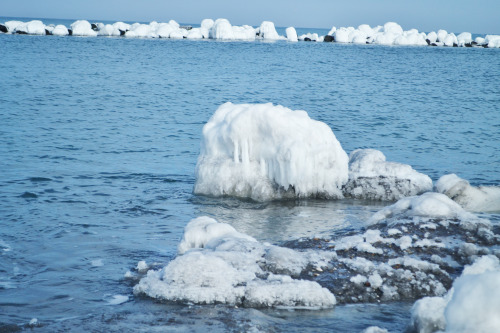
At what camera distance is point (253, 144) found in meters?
13.0

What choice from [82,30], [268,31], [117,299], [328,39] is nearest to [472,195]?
[117,299]

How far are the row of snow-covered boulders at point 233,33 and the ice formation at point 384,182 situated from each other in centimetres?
7367

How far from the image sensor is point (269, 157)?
12883mm

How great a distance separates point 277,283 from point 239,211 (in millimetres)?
4655

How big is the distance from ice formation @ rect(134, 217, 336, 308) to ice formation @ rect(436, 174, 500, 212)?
4918mm

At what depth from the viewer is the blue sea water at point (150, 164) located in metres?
7.27

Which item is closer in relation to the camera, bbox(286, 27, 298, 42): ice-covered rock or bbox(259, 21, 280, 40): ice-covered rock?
bbox(286, 27, 298, 42): ice-covered rock

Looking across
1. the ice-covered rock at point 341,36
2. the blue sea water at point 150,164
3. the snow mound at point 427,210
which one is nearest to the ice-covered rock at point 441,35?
the ice-covered rock at point 341,36

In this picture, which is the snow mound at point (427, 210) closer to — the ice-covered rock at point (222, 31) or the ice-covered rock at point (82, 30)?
the ice-covered rock at point (82, 30)

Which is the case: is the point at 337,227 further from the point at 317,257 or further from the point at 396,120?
the point at 396,120

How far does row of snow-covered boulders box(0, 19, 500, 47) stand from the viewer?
271 ft

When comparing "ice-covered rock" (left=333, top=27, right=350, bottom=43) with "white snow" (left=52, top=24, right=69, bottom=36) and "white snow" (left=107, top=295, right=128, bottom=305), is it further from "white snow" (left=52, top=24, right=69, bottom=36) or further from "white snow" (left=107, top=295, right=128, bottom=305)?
"white snow" (left=107, top=295, right=128, bottom=305)

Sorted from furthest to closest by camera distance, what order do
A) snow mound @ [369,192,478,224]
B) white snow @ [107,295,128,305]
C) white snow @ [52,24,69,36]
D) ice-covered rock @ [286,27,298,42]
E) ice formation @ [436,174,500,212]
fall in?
ice-covered rock @ [286,27,298,42]
white snow @ [52,24,69,36]
ice formation @ [436,174,500,212]
snow mound @ [369,192,478,224]
white snow @ [107,295,128,305]

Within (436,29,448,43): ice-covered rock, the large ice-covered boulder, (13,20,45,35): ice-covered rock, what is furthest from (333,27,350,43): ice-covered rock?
the large ice-covered boulder
